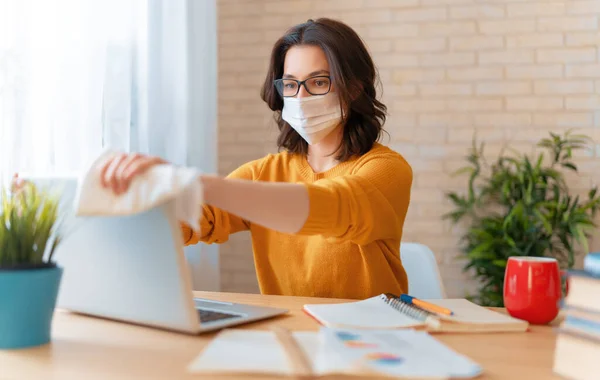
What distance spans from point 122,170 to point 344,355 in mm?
434

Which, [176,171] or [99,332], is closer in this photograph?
[176,171]

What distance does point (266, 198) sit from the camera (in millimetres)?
1159

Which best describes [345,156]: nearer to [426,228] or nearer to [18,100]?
[18,100]

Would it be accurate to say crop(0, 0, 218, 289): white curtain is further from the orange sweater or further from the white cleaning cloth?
the white cleaning cloth

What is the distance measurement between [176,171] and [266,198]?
9.0 inches

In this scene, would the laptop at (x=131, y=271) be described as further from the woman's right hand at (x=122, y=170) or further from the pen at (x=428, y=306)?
the pen at (x=428, y=306)

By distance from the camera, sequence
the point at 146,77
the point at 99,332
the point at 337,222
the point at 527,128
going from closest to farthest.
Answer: the point at 99,332 → the point at 337,222 → the point at 146,77 → the point at 527,128

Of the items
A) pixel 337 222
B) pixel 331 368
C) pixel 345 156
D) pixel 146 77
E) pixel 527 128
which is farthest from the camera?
pixel 527 128

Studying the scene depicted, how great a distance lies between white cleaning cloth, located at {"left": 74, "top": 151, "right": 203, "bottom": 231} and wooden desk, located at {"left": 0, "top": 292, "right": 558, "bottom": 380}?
0.19 m

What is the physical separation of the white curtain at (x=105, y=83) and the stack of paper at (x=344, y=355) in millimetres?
1004

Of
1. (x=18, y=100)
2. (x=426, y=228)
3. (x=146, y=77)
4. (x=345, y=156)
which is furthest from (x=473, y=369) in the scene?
(x=426, y=228)

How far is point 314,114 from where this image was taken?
170 cm

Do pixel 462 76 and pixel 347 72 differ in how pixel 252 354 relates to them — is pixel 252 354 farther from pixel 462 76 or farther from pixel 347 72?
pixel 462 76

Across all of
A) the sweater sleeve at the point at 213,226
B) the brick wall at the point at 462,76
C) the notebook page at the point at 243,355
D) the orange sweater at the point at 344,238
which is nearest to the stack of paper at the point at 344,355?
the notebook page at the point at 243,355
